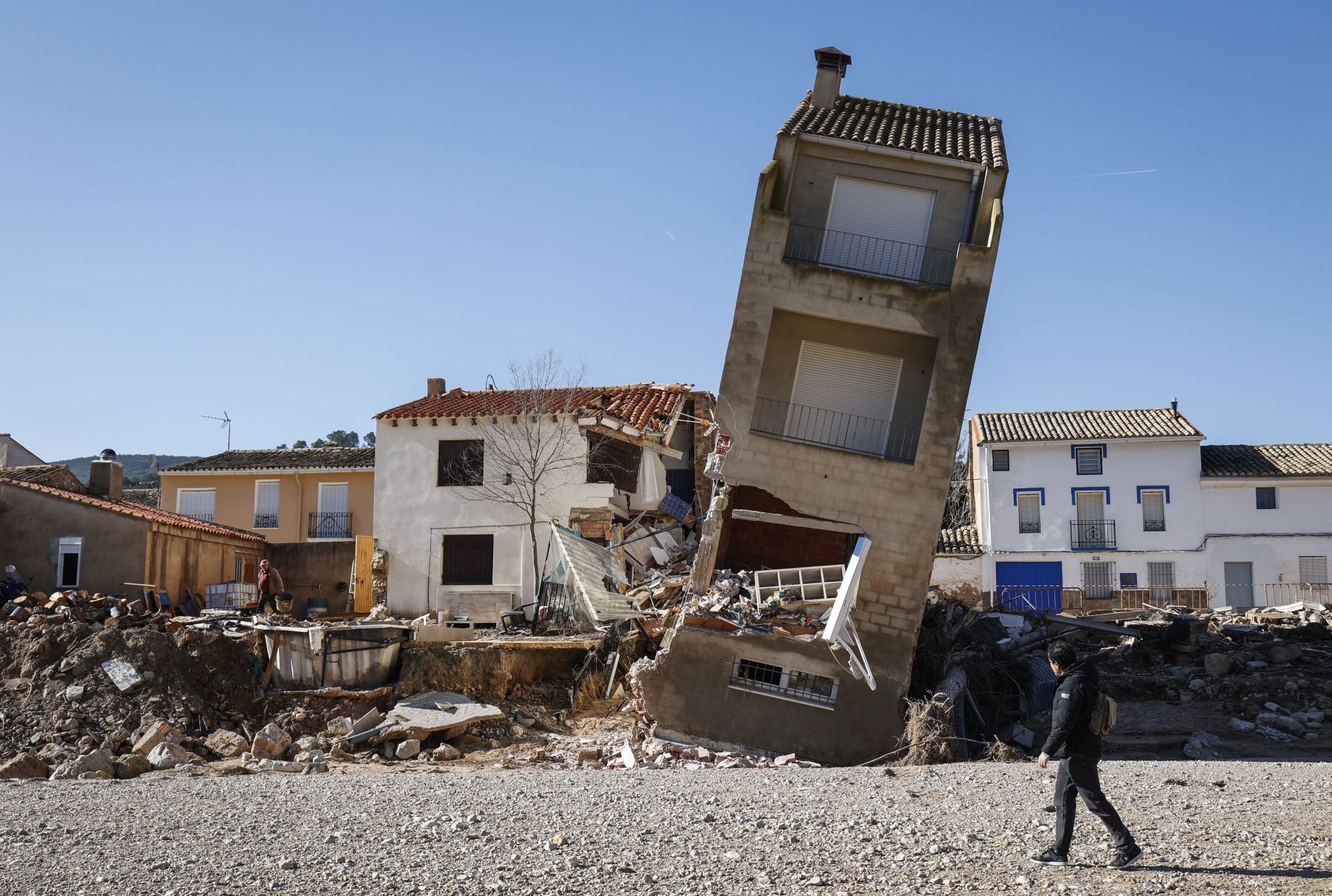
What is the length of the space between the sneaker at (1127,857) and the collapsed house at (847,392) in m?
8.84

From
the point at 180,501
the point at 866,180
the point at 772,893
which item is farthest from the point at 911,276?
the point at 180,501

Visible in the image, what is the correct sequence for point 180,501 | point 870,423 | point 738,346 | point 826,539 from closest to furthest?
point 738,346
point 870,423
point 826,539
point 180,501

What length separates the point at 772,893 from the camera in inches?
323

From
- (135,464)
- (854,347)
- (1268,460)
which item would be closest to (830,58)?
(854,347)

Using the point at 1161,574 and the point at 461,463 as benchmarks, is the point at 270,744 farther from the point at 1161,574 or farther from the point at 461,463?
the point at 1161,574

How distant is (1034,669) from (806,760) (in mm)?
5435

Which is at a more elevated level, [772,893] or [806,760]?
[772,893]

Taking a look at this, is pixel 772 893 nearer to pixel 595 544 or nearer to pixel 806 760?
pixel 806 760

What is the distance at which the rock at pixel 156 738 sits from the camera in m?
18.0

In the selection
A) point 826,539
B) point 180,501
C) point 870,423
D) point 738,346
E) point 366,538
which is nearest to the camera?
point 738,346

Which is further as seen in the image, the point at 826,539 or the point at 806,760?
the point at 826,539

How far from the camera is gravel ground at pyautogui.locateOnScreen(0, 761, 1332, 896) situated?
848 cm

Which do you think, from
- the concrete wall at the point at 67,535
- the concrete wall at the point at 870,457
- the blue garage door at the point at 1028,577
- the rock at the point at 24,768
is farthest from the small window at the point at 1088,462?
the rock at the point at 24,768

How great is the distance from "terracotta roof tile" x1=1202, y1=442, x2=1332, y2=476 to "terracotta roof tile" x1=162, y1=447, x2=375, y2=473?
101ft
